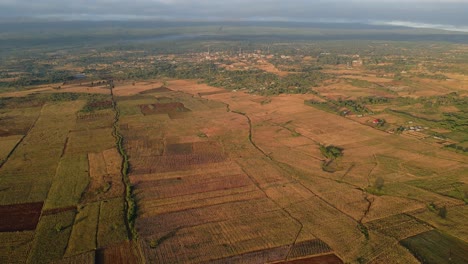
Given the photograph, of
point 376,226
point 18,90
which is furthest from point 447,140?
point 18,90

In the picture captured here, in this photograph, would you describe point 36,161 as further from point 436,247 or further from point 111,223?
point 436,247

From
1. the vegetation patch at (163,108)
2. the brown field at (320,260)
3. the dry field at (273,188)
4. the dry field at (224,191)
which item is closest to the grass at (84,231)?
the dry field at (224,191)

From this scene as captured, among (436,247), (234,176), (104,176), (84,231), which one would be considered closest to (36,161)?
(104,176)

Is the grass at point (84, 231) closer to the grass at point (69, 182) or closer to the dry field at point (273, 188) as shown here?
the grass at point (69, 182)

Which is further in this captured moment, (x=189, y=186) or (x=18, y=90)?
(x=18, y=90)

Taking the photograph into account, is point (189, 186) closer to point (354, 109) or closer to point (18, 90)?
point (354, 109)
